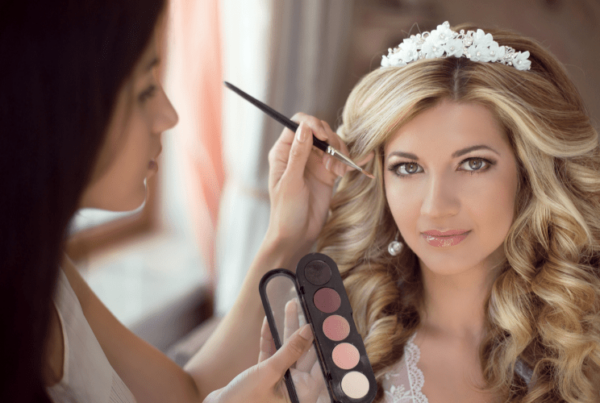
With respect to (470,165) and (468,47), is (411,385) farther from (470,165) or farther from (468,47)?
(468,47)

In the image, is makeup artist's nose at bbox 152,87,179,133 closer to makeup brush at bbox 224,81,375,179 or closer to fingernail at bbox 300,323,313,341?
makeup brush at bbox 224,81,375,179

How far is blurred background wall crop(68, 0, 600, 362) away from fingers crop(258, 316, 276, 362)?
5.8 inches

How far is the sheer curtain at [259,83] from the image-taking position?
678 mm

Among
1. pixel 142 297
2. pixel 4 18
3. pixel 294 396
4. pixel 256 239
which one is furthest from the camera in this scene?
pixel 256 239

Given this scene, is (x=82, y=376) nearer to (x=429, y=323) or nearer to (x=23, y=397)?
(x=23, y=397)

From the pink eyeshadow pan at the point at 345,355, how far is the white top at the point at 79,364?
236 mm

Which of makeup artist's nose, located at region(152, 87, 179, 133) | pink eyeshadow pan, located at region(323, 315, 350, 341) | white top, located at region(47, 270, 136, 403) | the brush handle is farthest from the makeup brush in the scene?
white top, located at region(47, 270, 136, 403)

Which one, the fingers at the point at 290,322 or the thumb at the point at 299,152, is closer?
the fingers at the point at 290,322

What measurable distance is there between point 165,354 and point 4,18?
44 centimetres

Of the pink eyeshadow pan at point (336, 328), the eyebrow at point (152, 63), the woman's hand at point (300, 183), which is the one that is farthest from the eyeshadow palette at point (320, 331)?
the eyebrow at point (152, 63)

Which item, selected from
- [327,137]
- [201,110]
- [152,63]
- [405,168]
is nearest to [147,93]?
[152,63]

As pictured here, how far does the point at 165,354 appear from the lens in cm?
62

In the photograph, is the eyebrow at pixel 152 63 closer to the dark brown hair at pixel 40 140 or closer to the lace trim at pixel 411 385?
the dark brown hair at pixel 40 140

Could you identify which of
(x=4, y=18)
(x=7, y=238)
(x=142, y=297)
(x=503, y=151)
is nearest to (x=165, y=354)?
(x=142, y=297)
